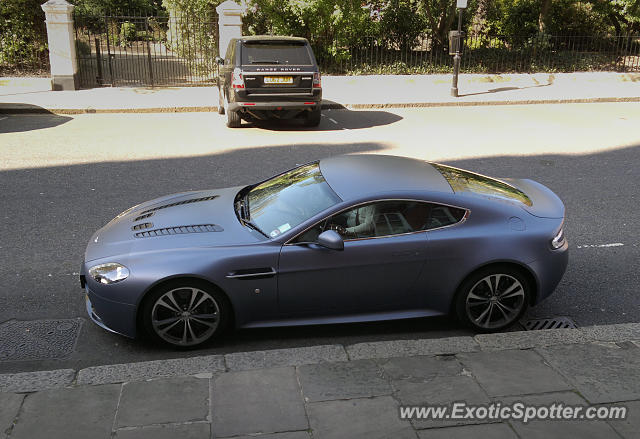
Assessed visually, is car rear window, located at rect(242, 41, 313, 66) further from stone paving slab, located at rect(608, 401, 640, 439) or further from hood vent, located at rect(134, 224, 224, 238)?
stone paving slab, located at rect(608, 401, 640, 439)

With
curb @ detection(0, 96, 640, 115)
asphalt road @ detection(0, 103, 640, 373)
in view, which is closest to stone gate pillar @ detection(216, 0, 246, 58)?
curb @ detection(0, 96, 640, 115)

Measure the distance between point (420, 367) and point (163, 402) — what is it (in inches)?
68.4

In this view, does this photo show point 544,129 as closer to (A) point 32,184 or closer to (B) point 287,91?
(B) point 287,91

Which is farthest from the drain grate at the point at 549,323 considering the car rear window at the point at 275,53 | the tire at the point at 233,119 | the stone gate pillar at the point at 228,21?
the stone gate pillar at the point at 228,21

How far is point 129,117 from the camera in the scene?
51.7ft

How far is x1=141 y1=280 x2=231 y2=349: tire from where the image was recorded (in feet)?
15.8

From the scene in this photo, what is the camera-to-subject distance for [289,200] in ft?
17.7

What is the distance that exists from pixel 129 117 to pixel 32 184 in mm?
6757

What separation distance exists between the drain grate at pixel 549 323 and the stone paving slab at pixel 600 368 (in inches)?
25.6

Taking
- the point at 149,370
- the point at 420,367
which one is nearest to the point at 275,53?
the point at 149,370

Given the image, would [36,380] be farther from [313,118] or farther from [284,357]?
[313,118]

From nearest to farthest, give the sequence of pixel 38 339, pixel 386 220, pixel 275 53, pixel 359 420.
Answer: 1. pixel 359 420
2. pixel 386 220
3. pixel 38 339
4. pixel 275 53

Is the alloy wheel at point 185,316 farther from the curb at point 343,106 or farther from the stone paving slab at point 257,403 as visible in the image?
the curb at point 343,106

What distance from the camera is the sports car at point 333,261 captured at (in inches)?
190
